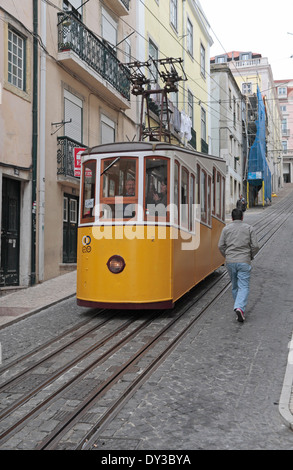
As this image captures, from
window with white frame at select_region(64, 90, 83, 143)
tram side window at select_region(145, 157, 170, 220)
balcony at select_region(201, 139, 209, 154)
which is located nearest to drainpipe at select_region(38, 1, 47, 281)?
A: window with white frame at select_region(64, 90, 83, 143)

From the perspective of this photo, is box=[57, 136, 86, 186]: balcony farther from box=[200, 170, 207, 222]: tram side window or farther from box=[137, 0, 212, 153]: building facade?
box=[137, 0, 212, 153]: building facade

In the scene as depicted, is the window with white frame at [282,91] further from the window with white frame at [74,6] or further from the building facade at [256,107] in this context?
the window with white frame at [74,6]

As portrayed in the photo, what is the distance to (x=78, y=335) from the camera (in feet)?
22.2

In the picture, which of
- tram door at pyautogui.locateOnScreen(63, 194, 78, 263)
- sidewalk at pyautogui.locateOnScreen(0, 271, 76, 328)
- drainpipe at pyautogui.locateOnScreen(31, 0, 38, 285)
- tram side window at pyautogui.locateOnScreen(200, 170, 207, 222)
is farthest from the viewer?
tram door at pyautogui.locateOnScreen(63, 194, 78, 263)

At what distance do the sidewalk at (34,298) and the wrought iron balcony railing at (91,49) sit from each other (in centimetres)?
607

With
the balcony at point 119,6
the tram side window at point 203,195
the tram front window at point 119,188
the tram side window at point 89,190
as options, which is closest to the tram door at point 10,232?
the tram side window at point 89,190

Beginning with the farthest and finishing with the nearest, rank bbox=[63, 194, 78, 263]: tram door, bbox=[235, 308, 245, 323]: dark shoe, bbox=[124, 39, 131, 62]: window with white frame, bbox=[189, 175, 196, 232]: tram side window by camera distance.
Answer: bbox=[124, 39, 131, 62]: window with white frame → bbox=[63, 194, 78, 263]: tram door → bbox=[189, 175, 196, 232]: tram side window → bbox=[235, 308, 245, 323]: dark shoe

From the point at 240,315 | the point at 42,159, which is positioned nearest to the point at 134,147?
the point at 240,315

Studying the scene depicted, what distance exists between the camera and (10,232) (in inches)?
441

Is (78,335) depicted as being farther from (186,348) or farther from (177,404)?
(177,404)

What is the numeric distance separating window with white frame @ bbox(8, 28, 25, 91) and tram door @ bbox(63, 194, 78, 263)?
3.32 m

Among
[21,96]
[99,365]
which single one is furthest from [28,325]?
[21,96]

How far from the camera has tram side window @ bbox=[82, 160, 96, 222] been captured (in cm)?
773

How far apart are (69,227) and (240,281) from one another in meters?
7.39
